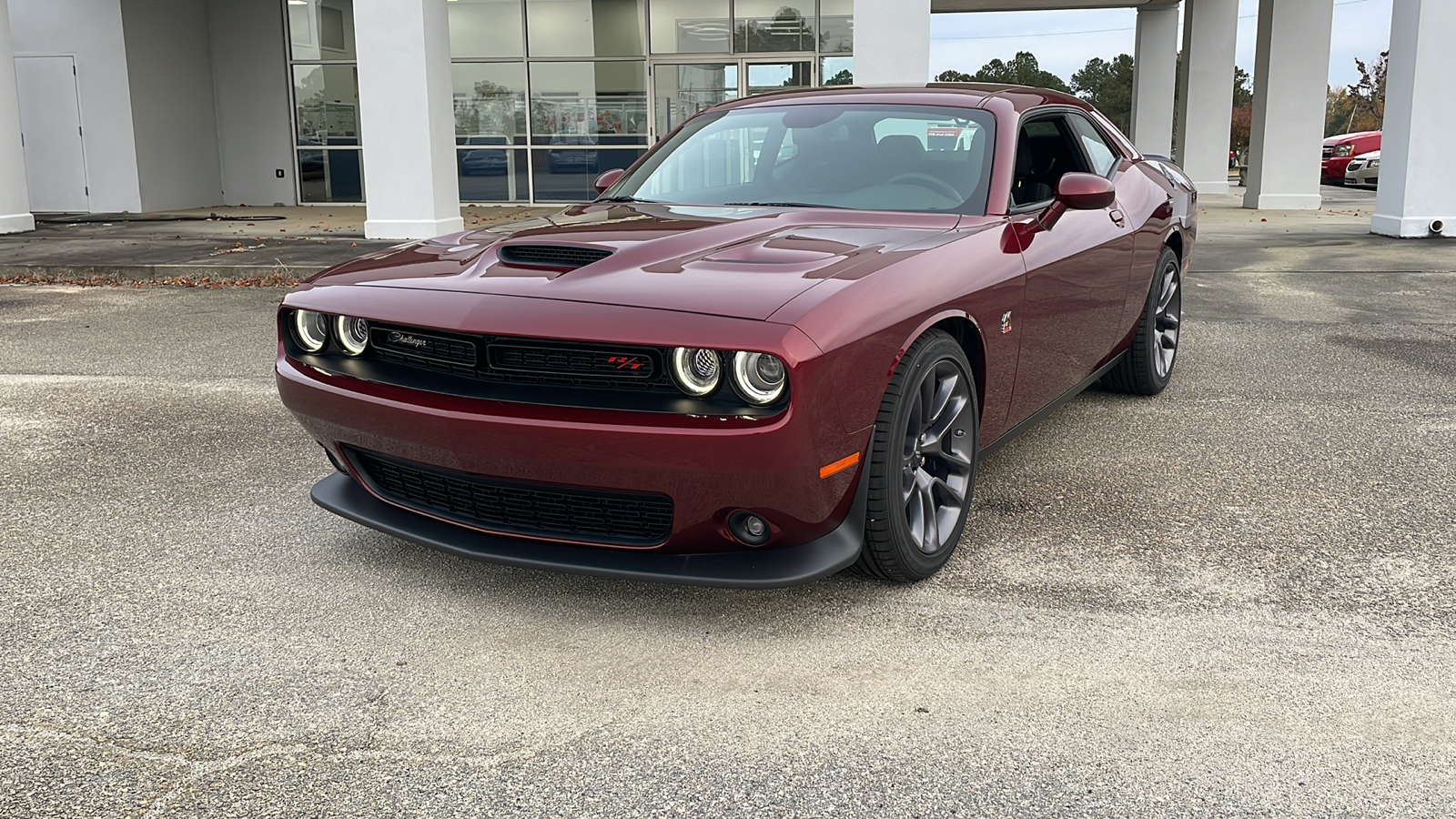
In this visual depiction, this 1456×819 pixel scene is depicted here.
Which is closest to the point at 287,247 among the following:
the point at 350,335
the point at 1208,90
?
the point at 350,335

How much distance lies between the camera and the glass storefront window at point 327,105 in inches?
762

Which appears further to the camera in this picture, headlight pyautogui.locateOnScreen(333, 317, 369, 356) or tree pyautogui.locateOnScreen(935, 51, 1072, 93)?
tree pyautogui.locateOnScreen(935, 51, 1072, 93)

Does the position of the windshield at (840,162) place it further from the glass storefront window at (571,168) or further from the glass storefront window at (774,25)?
the glass storefront window at (774,25)

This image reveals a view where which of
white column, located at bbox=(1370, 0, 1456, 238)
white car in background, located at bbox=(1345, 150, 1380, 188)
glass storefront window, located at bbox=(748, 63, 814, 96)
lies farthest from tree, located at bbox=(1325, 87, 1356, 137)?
white column, located at bbox=(1370, 0, 1456, 238)

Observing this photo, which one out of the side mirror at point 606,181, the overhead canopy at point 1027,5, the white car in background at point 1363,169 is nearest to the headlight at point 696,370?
the side mirror at point 606,181

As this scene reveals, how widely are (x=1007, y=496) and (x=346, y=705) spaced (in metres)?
2.39

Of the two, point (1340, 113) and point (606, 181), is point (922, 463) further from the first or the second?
point (1340, 113)

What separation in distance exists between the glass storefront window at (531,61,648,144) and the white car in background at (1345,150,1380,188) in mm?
17272

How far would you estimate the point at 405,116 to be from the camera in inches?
481

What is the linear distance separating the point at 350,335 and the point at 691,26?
53.7 feet

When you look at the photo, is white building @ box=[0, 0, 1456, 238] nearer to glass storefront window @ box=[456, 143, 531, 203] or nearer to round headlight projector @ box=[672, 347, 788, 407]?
glass storefront window @ box=[456, 143, 531, 203]

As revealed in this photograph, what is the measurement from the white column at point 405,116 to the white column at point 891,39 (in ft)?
14.5

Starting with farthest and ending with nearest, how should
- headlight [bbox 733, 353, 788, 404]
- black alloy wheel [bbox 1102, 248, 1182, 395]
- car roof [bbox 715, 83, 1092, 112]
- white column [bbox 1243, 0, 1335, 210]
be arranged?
white column [bbox 1243, 0, 1335, 210] → black alloy wheel [bbox 1102, 248, 1182, 395] → car roof [bbox 715, 83, 1092, 112] → headlight [bbox 733, 353, 788, 404]

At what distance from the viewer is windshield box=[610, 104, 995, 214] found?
397 cm
